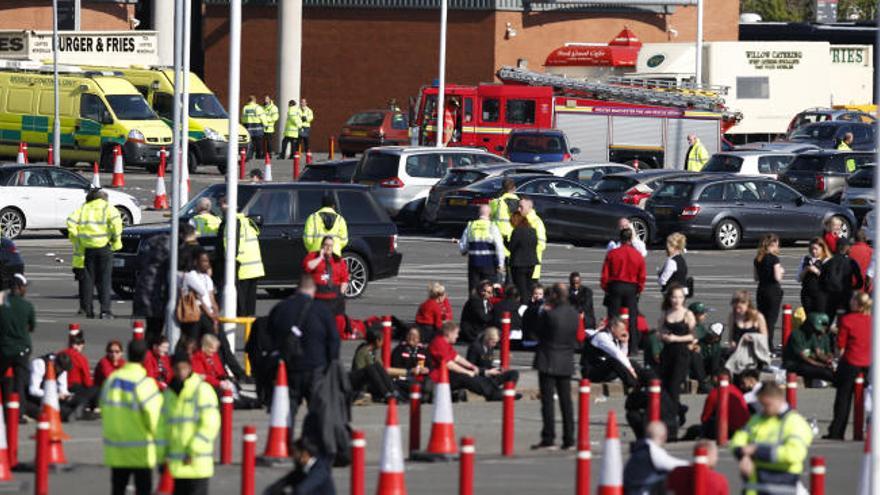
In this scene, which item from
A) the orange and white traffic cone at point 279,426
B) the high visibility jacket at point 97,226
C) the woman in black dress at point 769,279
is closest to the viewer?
the orange and white traffic cone at point 279,426

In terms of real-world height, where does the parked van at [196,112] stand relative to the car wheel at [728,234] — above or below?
above

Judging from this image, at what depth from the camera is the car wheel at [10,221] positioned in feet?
115

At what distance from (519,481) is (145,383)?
3785mm

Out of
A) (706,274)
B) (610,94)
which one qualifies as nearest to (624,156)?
(610,94)

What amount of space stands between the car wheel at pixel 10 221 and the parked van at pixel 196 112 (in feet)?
41.1

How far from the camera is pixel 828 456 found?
18.3m

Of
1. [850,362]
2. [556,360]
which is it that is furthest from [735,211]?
[556,360]

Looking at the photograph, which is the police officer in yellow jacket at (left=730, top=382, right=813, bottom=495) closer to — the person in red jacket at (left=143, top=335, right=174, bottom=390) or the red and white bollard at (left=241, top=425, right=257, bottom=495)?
the red and white bollard at (left=241, top=425, right=257, bottom=495)

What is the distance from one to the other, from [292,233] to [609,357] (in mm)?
7561

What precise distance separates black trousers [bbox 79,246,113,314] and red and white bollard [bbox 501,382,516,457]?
29.0 feet

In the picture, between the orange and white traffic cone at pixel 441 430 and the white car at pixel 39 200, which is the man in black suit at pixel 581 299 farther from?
the white car at pixel 39 200

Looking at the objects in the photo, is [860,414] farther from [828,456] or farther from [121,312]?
[121,312]

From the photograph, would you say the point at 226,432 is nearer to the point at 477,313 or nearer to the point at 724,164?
the point at 477,313

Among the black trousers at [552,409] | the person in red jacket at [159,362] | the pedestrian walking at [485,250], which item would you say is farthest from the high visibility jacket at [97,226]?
the black trousers at [552,409]
